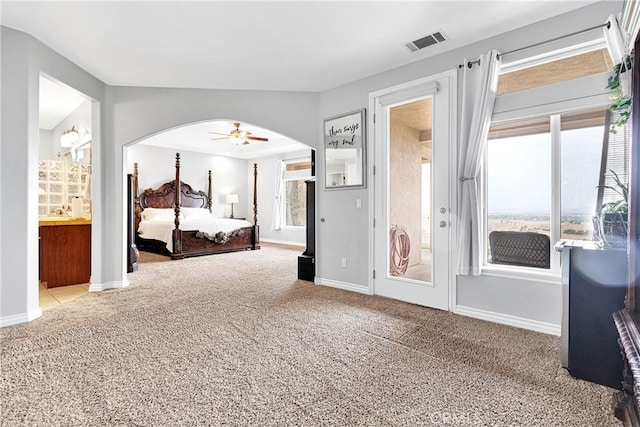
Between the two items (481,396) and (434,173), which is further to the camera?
(434,173)

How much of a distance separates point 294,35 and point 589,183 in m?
2.73

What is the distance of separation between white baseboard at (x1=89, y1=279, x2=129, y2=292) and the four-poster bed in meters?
2.21

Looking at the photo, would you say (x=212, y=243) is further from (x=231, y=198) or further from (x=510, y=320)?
(x=510, y=320)

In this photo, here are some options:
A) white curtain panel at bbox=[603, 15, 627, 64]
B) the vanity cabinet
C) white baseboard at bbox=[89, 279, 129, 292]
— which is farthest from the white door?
the vanity cabinet

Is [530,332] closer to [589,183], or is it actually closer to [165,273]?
[589,183]

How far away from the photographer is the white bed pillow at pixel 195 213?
793 centimetres

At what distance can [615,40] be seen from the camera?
220cm

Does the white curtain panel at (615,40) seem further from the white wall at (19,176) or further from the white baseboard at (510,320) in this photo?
the white wall at (19,176)

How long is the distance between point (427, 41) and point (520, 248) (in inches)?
81.2

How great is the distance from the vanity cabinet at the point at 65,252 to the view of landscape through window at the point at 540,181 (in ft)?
16.0

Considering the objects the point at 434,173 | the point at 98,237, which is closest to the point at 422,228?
the point at 434,173

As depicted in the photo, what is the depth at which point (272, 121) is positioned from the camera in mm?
4254

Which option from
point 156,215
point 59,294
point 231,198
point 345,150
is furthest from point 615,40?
point 231,198

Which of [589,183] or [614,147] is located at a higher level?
A: [614,147]
